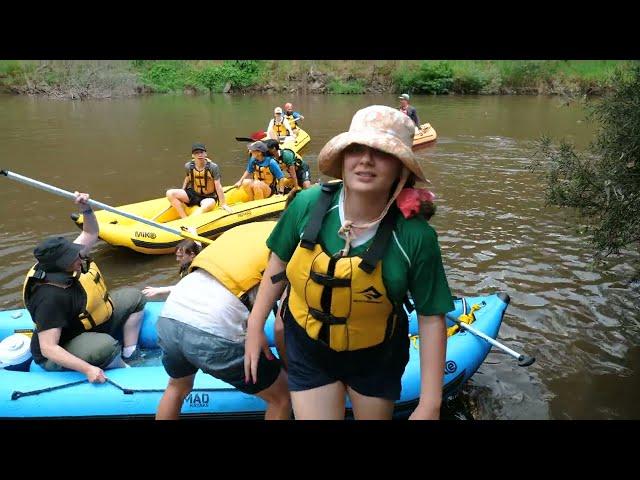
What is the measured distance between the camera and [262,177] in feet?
24.1

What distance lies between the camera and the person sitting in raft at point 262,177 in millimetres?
7195

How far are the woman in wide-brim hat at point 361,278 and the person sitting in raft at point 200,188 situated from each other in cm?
475

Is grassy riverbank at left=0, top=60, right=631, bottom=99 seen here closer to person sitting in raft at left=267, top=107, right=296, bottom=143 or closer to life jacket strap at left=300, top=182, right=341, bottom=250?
person sitting in raft at left=267, top=107, right=296, bottom=143

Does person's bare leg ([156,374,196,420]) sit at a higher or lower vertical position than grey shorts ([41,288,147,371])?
higher

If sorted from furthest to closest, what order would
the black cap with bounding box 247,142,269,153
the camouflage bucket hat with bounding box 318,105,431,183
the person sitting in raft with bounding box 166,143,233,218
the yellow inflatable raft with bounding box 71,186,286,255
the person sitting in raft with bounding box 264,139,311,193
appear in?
1. the person sitting in raft with bounding box 264,139,311,193
2. the black cap with bounding box 247,142,269,153
3. the person sitting in raft with bounding box 166,143,233,218
4. the yellow inflatable raft with bounding box 71,186,286,255
5. the camouflage bucket hat with bounding box 318,105,431,183

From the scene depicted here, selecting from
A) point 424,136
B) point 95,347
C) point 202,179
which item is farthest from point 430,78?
point 95,347

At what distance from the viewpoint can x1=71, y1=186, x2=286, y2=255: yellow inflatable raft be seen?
221 inches

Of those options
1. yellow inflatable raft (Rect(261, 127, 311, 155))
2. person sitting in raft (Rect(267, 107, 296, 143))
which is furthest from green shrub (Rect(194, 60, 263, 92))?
person sitting in raft (Rect(267, 107, 296, 143))

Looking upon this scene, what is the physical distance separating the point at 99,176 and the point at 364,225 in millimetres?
9246

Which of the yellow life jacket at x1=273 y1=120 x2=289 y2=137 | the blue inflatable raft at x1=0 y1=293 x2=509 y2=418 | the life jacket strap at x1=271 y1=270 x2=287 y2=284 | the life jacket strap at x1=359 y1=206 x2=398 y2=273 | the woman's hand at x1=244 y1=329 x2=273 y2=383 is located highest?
the life jacket strap at x1=359 y1=206 x2=398 y2=273

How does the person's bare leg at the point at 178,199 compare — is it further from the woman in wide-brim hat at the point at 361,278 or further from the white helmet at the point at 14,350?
the woman in wide-brim hat at the point at 361,278

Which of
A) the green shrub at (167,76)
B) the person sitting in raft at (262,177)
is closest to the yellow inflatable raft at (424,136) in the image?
the person sitting in raft at (262,177)

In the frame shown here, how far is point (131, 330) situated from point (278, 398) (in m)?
1.71

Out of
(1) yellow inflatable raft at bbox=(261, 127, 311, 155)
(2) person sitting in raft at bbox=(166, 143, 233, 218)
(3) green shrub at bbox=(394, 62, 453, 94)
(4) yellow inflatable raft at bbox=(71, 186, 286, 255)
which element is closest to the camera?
(4) yellow inflatable raft at bbox=(71, 186, 286, 255)
